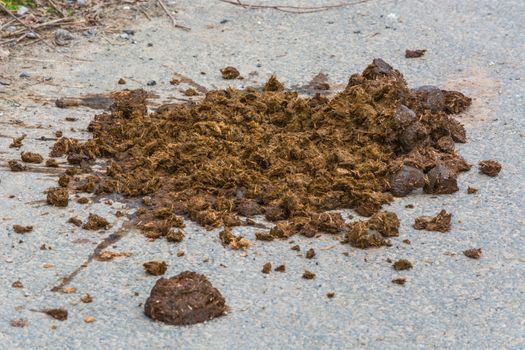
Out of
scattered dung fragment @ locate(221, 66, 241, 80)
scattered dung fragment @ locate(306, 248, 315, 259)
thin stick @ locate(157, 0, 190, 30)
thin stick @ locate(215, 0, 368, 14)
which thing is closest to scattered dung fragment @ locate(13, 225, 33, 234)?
scattered dung fragment @ locate(306, 248, 315, 259)

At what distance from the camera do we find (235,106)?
216 inches

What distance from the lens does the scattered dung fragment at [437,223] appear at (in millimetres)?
4559

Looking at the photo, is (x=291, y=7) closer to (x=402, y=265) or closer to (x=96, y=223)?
(x=96, y=223)

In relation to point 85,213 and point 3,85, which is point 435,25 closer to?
point 3,85

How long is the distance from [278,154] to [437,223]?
0.94m

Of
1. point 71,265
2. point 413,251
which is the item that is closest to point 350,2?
point 413,251

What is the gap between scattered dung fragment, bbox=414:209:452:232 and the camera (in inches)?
179

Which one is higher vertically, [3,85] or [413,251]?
[413,251]

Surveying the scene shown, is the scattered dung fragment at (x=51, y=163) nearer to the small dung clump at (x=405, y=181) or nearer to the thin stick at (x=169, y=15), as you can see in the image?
the small dung clump at (x=405, y=181)

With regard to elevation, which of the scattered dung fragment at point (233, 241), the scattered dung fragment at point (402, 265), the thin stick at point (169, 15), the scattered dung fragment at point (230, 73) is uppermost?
the scattered dung fragment at point (402, 265)

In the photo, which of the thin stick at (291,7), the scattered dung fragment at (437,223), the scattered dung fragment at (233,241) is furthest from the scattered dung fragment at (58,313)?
the thin stick at (291,7)

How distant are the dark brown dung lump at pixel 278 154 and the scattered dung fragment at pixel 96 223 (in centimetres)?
17

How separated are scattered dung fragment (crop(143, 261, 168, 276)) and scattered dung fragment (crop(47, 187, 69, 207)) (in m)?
0.75

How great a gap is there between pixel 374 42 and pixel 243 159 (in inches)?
102
